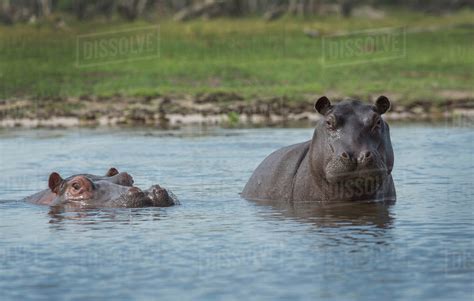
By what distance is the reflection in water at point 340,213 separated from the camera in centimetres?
1095

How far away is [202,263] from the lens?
8.99 meters

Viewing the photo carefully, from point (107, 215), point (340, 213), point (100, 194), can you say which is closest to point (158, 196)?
point (107, 215)

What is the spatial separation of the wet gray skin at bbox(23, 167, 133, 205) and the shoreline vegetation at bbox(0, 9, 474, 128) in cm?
1232

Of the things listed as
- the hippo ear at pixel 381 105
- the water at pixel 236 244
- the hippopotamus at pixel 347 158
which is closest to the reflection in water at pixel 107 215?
the water at pixel 236 244

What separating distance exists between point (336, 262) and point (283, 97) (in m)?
19.4

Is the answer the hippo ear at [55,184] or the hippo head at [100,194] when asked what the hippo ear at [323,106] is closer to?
the hippo head at [100,194]

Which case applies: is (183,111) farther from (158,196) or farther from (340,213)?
(340,213)

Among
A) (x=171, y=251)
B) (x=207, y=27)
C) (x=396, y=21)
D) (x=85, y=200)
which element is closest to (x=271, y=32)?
(x=207, y=27)

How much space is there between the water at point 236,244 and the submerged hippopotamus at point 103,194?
14 cm

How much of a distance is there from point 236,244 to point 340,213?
6.03 ft

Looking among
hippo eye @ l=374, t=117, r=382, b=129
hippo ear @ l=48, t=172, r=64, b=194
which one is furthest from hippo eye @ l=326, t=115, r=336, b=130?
hippo ear @ l=48, t=172, r=64, b=194

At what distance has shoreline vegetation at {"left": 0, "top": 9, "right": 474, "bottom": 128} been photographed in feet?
87.6

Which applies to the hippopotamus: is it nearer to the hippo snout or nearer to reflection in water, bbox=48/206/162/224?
the hippo snout

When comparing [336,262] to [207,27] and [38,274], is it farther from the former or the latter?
[207,27]
